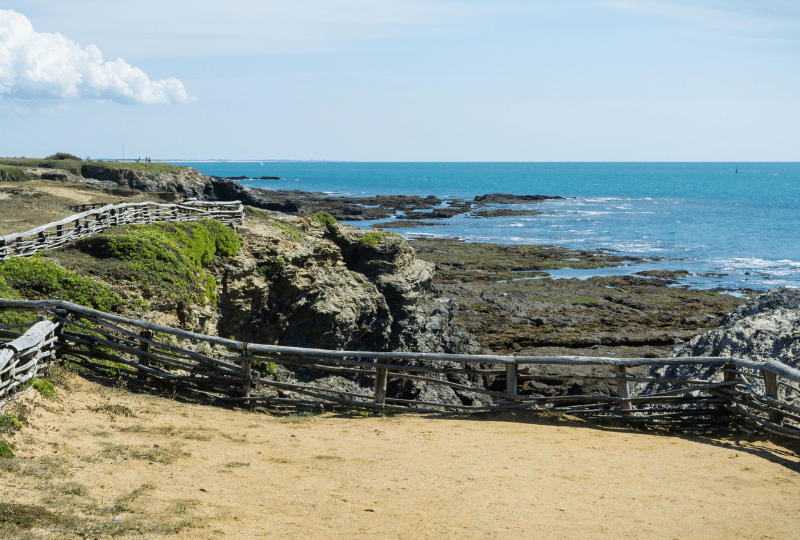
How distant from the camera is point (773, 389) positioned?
347 inches

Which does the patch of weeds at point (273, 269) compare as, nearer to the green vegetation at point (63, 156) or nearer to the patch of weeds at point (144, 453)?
the patch of weeds at point (144, 453)

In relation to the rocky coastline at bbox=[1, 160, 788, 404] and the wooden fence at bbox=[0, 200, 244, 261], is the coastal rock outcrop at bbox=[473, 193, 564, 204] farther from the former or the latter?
the wooden fence at bbox=[0, 200, 244, 261]

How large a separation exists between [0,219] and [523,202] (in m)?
94.5

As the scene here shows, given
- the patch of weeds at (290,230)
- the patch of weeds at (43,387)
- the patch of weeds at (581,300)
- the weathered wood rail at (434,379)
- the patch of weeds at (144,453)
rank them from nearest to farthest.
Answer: the patch of weeds at (144,453) → the patch of weeds at (43,387) → the weathered wood rail at (434,379) → the patch of weeds at (290,230) → the patch of weeds at (581,300)

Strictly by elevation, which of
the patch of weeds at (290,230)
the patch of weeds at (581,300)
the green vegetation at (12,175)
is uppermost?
the green vegetation at (12,175)

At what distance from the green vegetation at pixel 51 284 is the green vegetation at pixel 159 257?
836 mm

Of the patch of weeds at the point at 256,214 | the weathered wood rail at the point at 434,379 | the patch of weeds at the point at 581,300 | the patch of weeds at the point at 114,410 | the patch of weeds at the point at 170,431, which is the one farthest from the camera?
the patch of weeds at the point at 581,300

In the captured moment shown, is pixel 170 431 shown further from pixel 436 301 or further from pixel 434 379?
pixel 436 301

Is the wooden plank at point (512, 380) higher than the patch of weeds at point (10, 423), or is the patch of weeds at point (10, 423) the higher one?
the patch of weeds at point (10, 423)

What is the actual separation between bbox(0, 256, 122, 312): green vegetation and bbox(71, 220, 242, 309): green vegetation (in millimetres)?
836

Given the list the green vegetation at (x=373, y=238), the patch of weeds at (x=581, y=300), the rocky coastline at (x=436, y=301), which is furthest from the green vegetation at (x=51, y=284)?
the patch of weeds at (x=581, y=300)

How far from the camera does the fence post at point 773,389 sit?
28.7 feet

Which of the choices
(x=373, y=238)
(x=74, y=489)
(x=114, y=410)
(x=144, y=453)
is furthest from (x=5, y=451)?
(x=373, y=238)

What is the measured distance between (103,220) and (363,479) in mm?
15610
